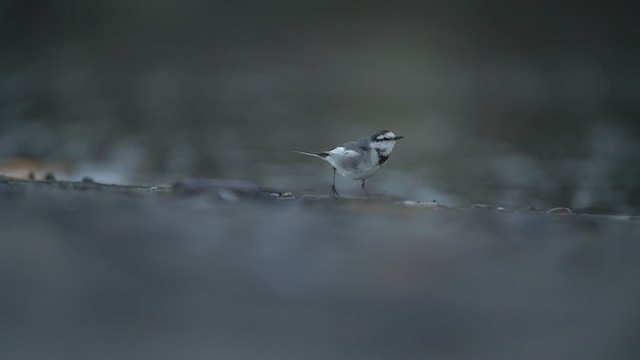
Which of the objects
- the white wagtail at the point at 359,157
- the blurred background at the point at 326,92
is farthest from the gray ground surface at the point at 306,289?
the blurred background at the point at 326,92

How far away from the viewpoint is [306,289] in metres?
2.46

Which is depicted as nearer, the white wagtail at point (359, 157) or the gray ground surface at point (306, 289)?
the gray ground surface at point (306, 289)

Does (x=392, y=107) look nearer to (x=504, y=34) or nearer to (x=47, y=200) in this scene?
(x=504, y=34)

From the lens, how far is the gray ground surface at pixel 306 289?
238cm

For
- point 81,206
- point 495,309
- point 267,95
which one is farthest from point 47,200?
point 267,95

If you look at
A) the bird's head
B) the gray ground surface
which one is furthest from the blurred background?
the gray ground surface

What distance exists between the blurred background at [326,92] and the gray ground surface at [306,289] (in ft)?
6.58

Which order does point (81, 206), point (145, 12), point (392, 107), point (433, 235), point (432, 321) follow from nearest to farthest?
point (432, 321) → point (433, 235) → point (81, 206) → point (392, 107) → point (145, 12)

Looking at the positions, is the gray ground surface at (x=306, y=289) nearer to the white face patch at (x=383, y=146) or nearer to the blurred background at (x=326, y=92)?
the white face patch at (x=383, y=146)

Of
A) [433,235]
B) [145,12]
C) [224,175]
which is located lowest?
[433,235]

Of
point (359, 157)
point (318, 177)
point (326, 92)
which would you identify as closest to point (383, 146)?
point (359, 157)

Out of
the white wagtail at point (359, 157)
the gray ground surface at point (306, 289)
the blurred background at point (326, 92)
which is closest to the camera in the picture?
the gray ground surface at point (306, 289)

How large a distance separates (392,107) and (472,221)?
10.9ft

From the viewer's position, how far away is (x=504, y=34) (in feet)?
21.1
